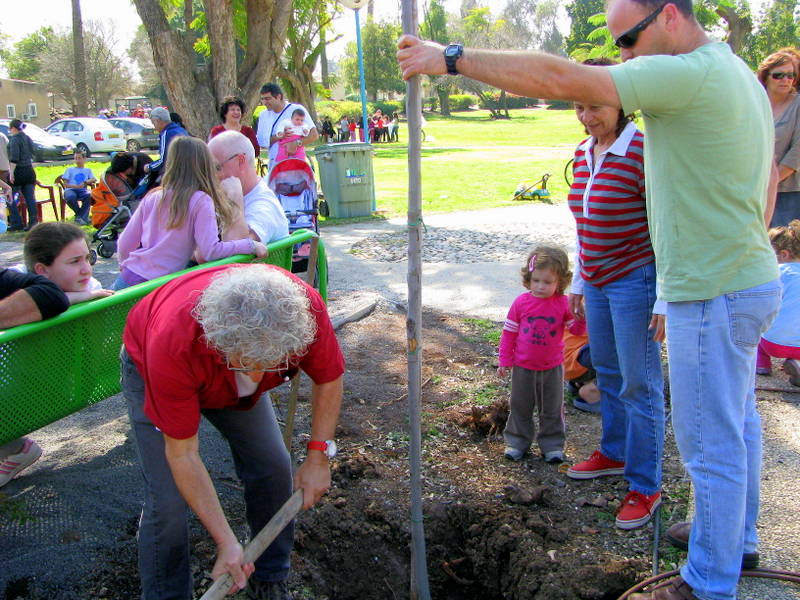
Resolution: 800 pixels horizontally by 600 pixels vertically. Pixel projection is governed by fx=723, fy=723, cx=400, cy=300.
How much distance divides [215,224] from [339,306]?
2402mm

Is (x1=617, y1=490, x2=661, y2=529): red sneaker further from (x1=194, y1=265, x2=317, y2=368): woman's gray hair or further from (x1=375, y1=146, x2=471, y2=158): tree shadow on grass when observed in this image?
(x1=375, y1=146, x2=471, y2=158): tree shadow on grass

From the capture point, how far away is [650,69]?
1.95 m

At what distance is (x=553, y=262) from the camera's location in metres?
3.47

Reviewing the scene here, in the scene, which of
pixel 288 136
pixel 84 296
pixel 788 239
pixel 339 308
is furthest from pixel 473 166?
pixel 84 296

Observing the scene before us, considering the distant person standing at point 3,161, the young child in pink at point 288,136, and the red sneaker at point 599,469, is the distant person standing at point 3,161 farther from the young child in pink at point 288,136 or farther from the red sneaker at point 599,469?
the red sneaker at point 599,469

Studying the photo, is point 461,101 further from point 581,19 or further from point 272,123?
point 272,123

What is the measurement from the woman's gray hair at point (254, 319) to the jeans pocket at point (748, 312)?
1.29 meters

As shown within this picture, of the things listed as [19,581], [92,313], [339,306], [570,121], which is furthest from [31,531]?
[570,121]

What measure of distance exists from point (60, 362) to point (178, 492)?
41.7 inches

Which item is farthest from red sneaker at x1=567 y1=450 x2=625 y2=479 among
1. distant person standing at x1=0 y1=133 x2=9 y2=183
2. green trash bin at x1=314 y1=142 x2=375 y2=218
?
distant person standing at x1=0 y1=133 x2=9 y2=183

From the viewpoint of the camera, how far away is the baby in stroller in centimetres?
835

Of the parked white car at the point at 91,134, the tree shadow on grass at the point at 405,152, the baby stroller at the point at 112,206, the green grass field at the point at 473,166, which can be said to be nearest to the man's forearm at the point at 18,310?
the green grass field at the point at 473,166

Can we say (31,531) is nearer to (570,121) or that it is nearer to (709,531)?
(709,531)

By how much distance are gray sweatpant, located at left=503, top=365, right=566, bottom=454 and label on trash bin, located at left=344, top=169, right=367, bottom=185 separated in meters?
8.22
